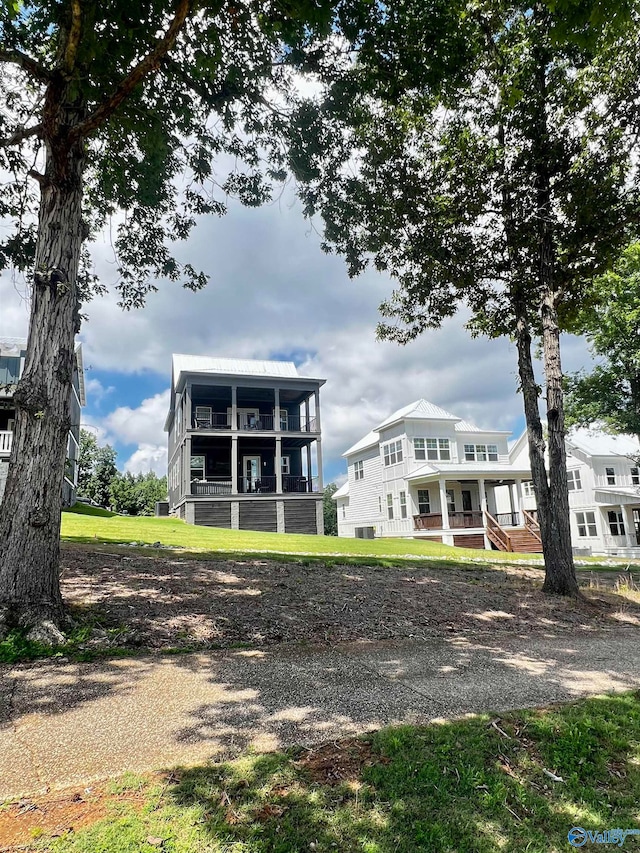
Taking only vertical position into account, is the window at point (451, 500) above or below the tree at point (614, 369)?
below

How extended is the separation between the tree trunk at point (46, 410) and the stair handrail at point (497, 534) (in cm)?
2391

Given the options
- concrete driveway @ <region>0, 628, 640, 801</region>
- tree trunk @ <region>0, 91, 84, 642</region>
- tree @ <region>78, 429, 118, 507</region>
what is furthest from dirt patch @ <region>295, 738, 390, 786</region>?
tree @ <region>78, 429, 118, 507</region>

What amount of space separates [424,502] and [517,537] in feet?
21.2

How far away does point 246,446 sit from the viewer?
93.2 ft

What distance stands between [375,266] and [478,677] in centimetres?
915

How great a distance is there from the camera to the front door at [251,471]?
27125 millimetres

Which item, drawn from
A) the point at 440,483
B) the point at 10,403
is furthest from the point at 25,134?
the point at 440,483

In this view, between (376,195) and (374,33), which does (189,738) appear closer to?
(374,33)

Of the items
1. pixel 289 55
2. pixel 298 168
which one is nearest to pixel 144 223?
pixel 298 168

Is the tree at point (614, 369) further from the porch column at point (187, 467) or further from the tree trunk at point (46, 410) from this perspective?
the tree trunk at point (46, 410)

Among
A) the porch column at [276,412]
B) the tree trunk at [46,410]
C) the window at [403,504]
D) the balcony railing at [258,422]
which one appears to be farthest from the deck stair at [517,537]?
the tree trunk at [46,410]

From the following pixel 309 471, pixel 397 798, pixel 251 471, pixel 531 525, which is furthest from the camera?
pixel 251 471

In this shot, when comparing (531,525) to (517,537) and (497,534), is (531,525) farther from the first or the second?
(497,534)

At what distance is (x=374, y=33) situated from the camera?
6.84 m
